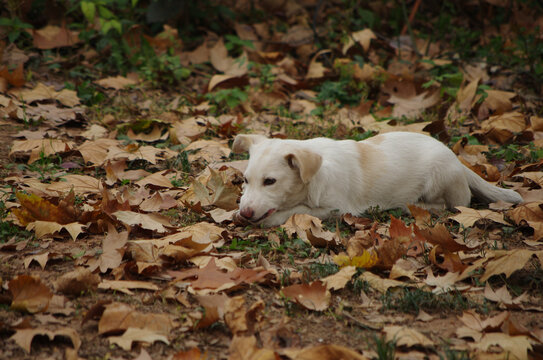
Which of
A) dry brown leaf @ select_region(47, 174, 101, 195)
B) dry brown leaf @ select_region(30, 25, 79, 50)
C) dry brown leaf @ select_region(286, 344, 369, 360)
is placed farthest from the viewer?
dry brown leaf @ select_region(30, 25, 79, 50)

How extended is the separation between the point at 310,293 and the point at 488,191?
92.9 inches

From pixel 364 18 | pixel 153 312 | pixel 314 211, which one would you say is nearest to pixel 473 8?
pixel 364 18

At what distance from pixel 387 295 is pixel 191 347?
44.4 inches

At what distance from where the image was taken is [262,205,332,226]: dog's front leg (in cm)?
400

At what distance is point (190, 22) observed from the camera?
823cm

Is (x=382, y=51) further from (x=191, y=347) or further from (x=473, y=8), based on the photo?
(x=191, y=347)

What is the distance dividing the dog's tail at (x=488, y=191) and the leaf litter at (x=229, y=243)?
123mm

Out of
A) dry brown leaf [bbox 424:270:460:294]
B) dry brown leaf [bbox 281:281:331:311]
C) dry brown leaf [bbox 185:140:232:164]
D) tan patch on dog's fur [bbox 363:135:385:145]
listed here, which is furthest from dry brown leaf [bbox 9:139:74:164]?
dry brown leaf [bbox 424:270:460:294]

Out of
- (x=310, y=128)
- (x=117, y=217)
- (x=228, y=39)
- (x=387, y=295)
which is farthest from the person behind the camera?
(x=228, y=39)

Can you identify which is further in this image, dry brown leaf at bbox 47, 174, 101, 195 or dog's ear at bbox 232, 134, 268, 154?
dog's ear at bbox 232, 134, 268, 154

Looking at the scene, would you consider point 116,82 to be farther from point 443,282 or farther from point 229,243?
point 443,282

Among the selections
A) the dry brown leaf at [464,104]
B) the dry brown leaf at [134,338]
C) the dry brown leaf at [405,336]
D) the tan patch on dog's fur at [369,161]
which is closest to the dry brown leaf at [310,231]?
the tan patch on dog's fur at [369,161]

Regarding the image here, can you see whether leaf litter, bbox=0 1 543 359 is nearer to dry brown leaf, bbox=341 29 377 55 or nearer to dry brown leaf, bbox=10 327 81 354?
dry brown leaf, bbox=10 327 81 354

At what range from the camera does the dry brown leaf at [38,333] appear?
7.40ft
